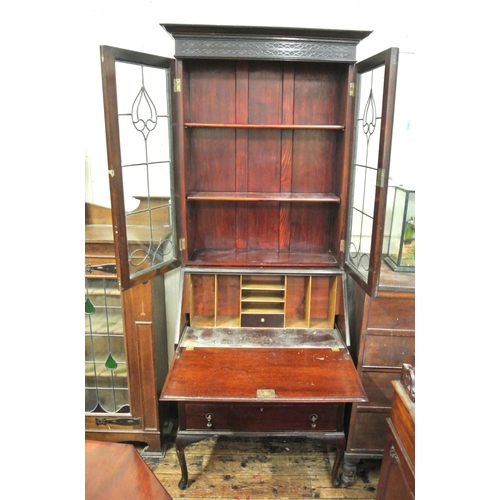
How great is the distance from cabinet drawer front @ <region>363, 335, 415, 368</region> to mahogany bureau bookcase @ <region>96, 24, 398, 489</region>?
111 millimetres

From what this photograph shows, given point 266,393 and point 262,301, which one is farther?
point 262,301

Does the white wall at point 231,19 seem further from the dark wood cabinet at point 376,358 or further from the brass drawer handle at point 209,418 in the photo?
the brass drawer handle at point 209,418

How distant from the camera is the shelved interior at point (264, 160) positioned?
180 cm

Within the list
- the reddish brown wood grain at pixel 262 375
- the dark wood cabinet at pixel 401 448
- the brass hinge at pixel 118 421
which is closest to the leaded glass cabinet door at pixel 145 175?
the reddish brown wood grain at pixel 262 375

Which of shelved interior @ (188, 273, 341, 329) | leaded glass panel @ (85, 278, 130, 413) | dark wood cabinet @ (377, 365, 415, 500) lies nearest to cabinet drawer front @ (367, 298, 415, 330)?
shelved interior @ (188, 273, 341, 329)

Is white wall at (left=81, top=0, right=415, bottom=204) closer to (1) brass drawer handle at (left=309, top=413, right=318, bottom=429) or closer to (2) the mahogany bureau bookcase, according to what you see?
(2) the mahogany bureau bookcase

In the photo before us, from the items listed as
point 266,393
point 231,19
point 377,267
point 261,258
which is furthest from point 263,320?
point 231,19

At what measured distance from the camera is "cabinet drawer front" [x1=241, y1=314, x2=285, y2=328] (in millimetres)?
1881

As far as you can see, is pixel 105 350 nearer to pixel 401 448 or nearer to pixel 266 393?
pixel 266 393

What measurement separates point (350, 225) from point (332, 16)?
981mm

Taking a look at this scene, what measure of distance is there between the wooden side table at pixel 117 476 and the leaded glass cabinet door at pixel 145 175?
0.57m

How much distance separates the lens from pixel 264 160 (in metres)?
1.91

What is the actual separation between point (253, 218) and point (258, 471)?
Answer: 4.10 feet
